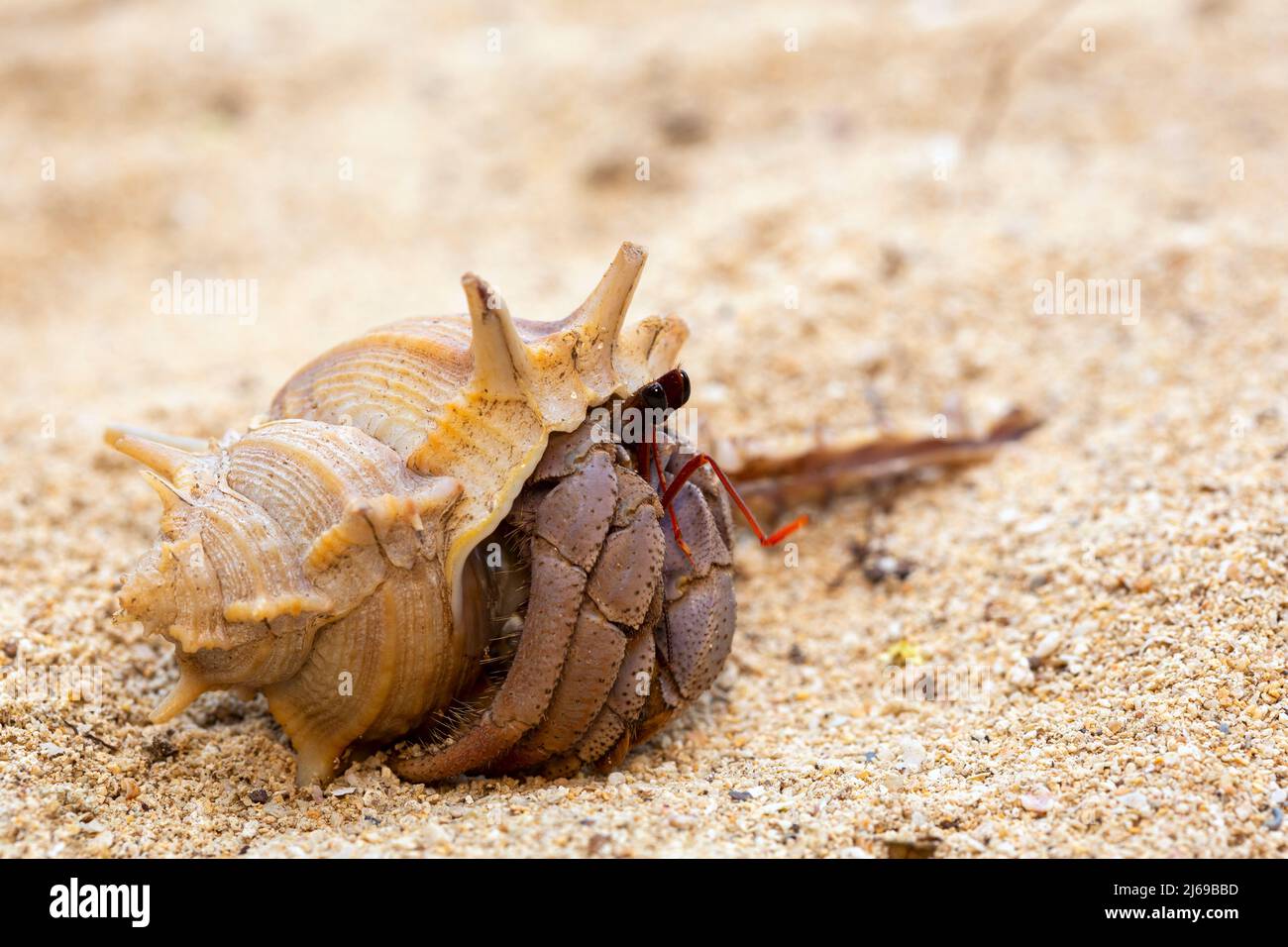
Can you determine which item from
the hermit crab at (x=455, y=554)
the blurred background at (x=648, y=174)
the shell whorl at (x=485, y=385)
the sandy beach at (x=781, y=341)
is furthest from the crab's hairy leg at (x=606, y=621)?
the blurred background at (x=648, y=174)

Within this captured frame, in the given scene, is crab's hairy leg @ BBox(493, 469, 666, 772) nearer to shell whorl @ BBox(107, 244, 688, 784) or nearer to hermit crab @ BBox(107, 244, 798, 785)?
hermit crab @ BBox(107, 244, 798, 785)

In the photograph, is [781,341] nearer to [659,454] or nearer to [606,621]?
[659,454]

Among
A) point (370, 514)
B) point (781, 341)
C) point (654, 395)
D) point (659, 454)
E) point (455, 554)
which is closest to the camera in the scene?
point (370, 514)

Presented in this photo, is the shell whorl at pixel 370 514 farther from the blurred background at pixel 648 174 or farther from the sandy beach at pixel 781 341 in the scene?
the blurred background at pixel 648 174

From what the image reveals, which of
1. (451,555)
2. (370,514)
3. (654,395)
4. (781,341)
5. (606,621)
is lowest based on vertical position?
(606,621)

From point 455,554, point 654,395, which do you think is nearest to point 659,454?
point 654,395

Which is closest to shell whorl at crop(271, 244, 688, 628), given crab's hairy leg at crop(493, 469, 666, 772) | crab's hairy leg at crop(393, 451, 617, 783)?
crab's hairy leg at crop(393, 451, 617, 783)

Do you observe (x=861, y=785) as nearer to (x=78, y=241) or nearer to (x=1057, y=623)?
(x=1057, y=623)

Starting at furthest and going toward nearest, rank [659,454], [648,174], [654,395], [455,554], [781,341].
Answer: [648,174], [781,341], [659,454], [654,395], [455,554]
